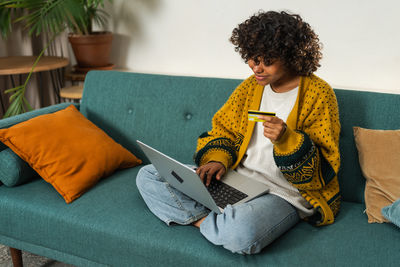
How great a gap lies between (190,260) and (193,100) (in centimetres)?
78

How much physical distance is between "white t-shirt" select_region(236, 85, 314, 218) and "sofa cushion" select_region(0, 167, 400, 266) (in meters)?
0.09

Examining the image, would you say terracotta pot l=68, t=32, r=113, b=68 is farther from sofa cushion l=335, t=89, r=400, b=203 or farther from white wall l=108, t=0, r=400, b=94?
sofa cushion l=335, t=89, r=400, b=203

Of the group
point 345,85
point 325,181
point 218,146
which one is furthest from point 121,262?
point 345,85

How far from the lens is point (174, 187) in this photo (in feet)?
4.71

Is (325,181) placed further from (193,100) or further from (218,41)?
(218,41)

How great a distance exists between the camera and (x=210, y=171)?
142cm

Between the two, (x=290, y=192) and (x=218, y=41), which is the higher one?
(x=218, y=41)

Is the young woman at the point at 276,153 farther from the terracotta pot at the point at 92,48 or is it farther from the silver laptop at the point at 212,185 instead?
the terracotta pot at the point at 92,48

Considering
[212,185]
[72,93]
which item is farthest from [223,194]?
[72,93]

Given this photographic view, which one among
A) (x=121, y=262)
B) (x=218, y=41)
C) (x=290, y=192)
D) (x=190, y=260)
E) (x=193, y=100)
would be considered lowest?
(x=121, y=262)

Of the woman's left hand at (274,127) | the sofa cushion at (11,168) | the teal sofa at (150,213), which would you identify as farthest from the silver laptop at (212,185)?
the sofa cushion at (11,168)

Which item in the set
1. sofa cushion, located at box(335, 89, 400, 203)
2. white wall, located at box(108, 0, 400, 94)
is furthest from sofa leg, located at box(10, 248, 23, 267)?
white wall, located at box(108, 0, 400, 94)

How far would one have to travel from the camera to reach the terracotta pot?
2.55 meters

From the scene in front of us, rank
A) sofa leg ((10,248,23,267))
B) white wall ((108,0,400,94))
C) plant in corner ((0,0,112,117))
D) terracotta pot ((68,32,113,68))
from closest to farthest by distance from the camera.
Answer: sofa leg ((10,248,23,267)), white wall ((108,0,400,94)), plant in corner ((0,0,112,117)), terracotta pot ((68,32,113,68))
